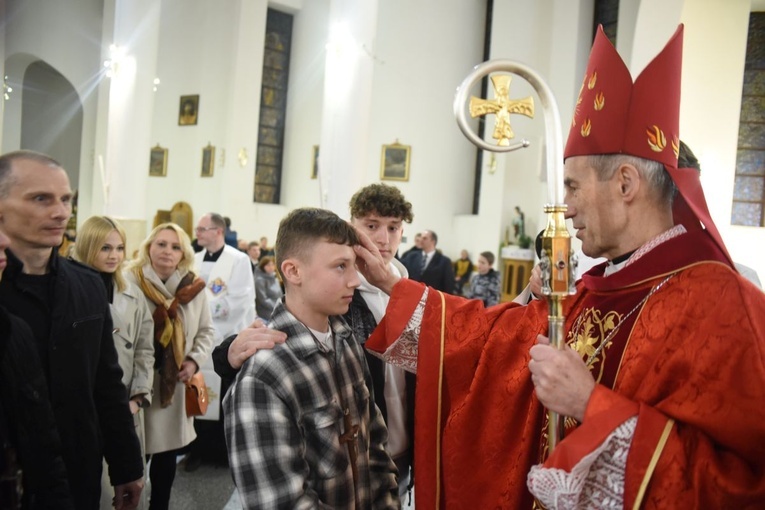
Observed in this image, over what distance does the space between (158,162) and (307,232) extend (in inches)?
677

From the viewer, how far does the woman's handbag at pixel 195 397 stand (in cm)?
360

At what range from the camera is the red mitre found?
171cm

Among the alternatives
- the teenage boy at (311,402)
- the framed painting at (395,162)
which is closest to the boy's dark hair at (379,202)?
the teenage boy at (311,402)

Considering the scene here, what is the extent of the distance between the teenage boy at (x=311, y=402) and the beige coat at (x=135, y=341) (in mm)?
1747

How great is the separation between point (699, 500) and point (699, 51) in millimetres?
8394

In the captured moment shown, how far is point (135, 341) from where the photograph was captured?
3.46 metres

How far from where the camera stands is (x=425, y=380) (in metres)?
2.05

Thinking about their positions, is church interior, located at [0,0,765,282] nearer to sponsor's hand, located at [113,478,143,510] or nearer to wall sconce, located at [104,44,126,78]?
wall sconce, located at [104,44,126,78]

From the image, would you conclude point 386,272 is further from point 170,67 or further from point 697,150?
point 170,67

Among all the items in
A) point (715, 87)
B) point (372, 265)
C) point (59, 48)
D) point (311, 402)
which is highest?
point (59, 48)

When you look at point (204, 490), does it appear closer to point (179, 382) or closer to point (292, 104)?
point (179, 382)

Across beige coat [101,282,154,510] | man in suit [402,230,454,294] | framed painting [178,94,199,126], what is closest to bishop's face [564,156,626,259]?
beige coat [101,282,154,510]

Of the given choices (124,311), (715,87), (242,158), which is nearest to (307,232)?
(124,311)

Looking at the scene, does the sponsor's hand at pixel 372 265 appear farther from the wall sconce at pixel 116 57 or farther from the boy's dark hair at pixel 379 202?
the wall sconce at pixel 116 57
